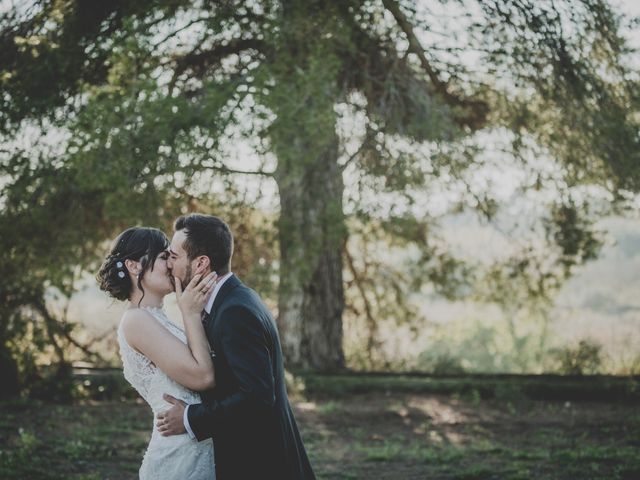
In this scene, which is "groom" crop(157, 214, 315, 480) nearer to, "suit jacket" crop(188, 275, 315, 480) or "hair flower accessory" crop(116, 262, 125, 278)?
"suit jacket" crop(188, 275, 315, 480)

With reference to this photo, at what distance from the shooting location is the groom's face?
3654mm

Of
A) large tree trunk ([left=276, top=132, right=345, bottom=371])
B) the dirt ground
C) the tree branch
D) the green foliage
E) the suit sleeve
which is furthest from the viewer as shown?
large tree trunk ([left=276, top=132, right=345, bottom=371])

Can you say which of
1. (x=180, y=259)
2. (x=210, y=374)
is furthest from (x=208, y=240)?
(x=210, y=374)

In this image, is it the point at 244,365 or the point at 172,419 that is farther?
the point at 172,419

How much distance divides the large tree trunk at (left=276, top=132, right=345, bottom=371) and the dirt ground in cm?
166

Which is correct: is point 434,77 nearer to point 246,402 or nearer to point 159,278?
point 159,278

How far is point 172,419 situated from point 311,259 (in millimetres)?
7690

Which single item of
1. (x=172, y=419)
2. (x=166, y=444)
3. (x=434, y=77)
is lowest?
(x=166, y=444)

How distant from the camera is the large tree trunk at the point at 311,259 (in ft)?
35.4

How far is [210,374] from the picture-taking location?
3504 mm

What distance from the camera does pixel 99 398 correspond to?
11430 millimetres

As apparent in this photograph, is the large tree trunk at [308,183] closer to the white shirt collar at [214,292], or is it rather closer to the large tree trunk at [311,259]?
the large tree trunk at [311,259]

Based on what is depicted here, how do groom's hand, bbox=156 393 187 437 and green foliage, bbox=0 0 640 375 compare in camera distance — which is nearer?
groom's hand, bbox=156 393 187 437

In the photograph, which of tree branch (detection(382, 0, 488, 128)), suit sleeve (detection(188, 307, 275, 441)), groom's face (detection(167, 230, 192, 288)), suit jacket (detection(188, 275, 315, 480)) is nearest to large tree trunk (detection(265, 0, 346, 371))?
tree branch (detection(382, 0, 488, 128))
